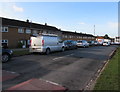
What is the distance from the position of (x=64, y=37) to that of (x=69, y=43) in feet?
93.9

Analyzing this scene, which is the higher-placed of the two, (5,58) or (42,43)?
(42,43)

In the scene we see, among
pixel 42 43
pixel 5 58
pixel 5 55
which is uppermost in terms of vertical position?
pixel 42 43

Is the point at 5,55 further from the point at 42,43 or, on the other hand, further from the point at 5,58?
the point at 42,43

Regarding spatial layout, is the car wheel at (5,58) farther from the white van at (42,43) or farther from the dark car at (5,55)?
the white van at (42,43)

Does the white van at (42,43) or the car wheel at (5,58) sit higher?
the white van at (42,43)

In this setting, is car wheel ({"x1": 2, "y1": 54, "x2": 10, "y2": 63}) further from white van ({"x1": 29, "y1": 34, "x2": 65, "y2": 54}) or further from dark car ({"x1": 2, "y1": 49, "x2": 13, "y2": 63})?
white van ({"x1": 29, "y1": 34, "x2": 65, "y2": 54})

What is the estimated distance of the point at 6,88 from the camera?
5711 millimetres

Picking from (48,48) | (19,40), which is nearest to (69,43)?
(48,48)

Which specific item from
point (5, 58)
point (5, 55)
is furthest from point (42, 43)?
point (5, 58)

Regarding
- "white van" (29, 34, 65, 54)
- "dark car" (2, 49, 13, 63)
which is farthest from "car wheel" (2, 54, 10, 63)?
"white van" (29, 34, 65, 54)

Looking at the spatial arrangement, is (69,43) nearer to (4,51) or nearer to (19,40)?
(19,40)

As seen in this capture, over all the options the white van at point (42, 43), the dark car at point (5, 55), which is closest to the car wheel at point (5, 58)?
the dark car at point (5, 55)

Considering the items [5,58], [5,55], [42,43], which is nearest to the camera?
[5,58]

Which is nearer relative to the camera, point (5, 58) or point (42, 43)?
point (5, 58)
